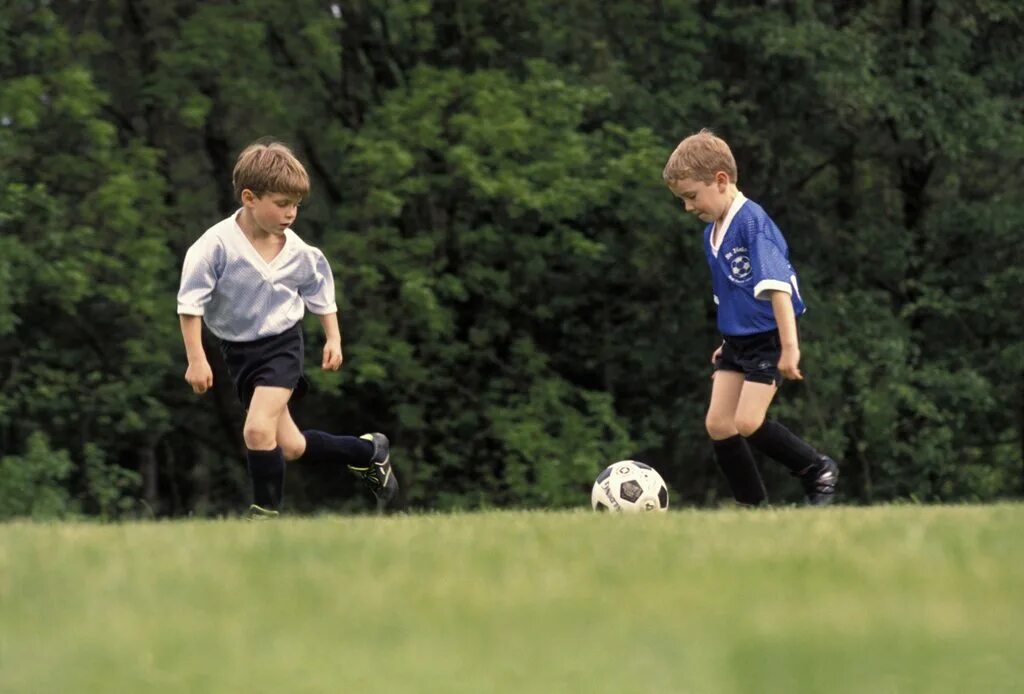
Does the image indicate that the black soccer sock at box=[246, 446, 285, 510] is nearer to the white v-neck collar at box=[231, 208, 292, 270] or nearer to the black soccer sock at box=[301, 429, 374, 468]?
the black soccer sock at box=[301, 429, 374, 468]

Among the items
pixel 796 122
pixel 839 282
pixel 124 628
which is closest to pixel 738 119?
pixel 796 122

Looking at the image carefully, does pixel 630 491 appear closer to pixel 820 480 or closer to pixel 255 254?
pixel 820 480

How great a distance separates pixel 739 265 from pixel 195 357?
272cm

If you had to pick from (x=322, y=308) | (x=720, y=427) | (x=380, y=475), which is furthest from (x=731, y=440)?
(x=322, y=308)

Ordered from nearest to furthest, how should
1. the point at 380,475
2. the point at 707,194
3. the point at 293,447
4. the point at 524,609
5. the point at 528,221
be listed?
the point at 524,609 → the point at 707,194 → the point at 293,447 → the point at 380,475 → the point at 528,221

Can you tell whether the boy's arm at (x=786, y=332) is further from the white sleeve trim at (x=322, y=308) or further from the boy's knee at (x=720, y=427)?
the white sleeve trim at (x=322, y=308)

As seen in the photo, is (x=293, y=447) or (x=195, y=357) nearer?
(x=195, y=357)

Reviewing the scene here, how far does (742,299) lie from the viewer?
841cm

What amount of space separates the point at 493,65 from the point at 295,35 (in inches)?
103

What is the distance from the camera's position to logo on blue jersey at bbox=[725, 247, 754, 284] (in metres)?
8.37

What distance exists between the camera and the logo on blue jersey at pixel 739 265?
8367 millimetres

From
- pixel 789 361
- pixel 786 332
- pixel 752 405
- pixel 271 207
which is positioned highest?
pixel 271 207

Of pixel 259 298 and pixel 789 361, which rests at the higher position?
pixel 259 298

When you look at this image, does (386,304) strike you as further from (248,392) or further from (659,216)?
(248,392)
